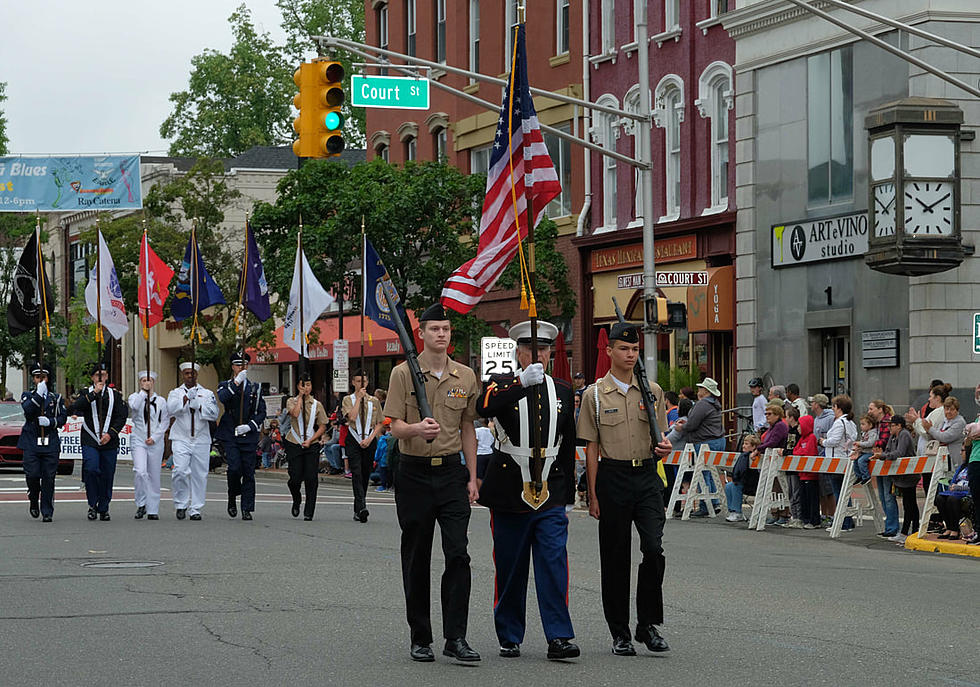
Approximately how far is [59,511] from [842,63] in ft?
49.3

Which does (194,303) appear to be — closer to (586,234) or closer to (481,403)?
(586,234)

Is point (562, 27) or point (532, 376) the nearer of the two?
point (532, 376)

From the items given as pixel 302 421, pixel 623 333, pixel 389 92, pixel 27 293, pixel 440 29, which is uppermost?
pixel 440 29

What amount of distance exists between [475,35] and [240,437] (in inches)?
896

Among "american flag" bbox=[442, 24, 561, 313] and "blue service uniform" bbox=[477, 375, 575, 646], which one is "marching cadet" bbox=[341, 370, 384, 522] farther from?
"blue service uniform" bbox=[477, 375, 575, 646]

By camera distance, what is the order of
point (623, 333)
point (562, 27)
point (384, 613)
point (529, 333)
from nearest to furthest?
1. point (623, 333)
2. point (529, 333)
3. point (384, 613)
4. point (562, 27)

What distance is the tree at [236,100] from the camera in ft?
255

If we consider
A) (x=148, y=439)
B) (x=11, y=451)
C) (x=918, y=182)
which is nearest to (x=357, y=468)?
(x=148, y=439)

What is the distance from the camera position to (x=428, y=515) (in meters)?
9.75

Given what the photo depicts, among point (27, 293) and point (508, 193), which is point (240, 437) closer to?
point (508, 193)

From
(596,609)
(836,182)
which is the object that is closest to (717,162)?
(836,182)

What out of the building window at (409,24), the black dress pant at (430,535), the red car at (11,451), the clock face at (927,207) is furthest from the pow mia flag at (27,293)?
the black dress pant at (430,535)

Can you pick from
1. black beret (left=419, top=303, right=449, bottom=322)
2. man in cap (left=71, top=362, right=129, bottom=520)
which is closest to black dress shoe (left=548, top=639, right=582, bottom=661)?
black beret (left=419, top=303, right=449, bottom=322)

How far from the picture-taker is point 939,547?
17.9 meters
